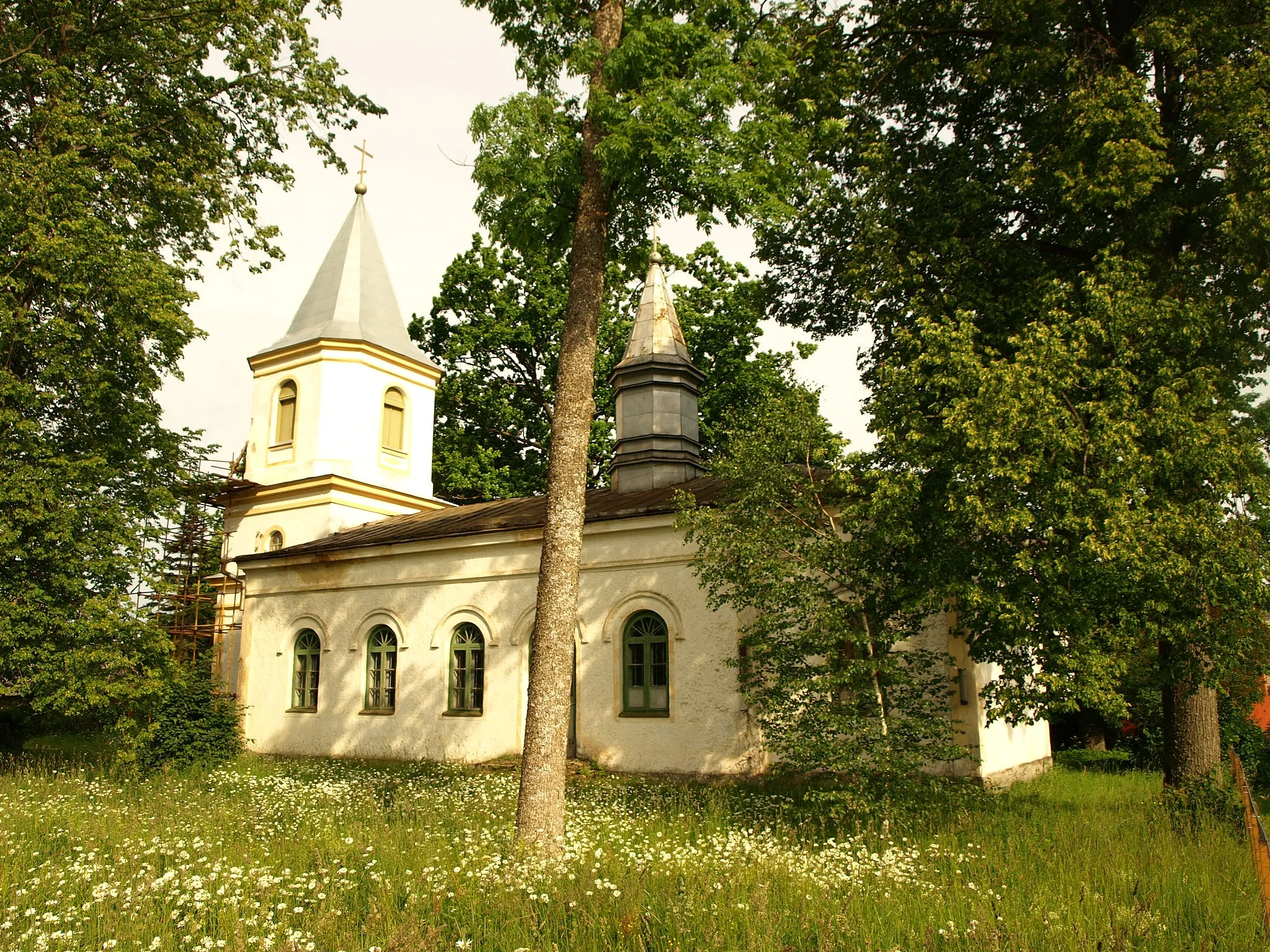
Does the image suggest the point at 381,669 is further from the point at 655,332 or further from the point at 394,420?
the point at 655,332

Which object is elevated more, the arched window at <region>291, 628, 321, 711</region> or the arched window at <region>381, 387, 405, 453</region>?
the arched window at <region>381, 387, 405, 453</region>

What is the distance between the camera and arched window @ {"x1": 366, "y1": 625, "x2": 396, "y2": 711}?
17797 millimetres

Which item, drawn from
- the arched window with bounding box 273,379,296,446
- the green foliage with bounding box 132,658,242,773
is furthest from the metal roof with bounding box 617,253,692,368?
the green foliage with bounding box 132,658,242,773

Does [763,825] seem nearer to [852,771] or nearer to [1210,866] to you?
[852,771]

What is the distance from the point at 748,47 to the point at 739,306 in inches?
744

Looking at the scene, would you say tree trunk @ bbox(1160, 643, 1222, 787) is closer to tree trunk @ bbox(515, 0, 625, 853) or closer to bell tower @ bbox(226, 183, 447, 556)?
tree trunk @ bbox(515, 0, 625, 853)

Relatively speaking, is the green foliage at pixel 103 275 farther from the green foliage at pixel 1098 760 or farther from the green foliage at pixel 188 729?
the green foliage at pixel 1098 760

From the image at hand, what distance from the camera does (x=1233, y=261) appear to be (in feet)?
32.4

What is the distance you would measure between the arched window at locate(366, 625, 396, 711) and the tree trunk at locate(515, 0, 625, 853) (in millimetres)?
9891

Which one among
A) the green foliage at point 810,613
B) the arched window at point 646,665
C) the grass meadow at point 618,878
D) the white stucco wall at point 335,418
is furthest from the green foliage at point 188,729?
the green foliage at point 810,613

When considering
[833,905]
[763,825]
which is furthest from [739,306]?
[833,905]

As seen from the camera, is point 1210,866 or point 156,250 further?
point 156,250

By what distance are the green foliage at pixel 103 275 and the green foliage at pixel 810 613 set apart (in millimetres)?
9176

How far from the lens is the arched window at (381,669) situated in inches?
701
